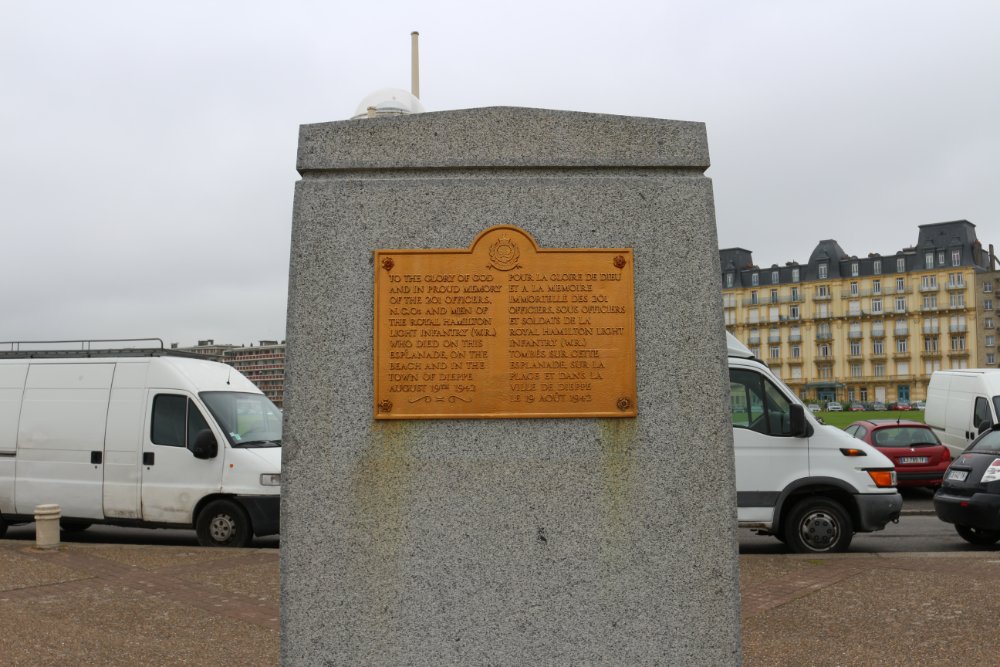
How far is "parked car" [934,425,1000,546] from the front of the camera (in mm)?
10484

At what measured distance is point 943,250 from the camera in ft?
346

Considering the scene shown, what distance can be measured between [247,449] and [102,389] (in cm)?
236

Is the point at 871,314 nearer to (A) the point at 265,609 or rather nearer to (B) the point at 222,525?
(B) the point at 222,525

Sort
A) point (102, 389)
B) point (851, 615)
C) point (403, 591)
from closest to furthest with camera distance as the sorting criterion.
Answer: point (403, 591) < point (851, 615) < point (102, 389)

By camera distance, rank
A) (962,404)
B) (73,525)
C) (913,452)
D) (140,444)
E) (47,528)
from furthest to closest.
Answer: (962,404) < (913,452) < (73,525) < (140,444) < (47,528)

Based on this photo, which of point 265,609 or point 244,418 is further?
point 244,418

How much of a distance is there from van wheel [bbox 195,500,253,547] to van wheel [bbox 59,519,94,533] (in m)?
2.07

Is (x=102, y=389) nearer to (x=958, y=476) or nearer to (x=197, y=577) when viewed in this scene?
(x=197, y=577)

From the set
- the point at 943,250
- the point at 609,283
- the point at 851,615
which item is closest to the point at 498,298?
the point at 609,283

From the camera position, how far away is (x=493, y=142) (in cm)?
415

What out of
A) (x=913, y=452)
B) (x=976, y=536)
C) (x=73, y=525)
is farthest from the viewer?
(x=913, y=452)

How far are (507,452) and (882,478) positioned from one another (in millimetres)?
7578

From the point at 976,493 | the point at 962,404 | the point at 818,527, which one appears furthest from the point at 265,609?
the point at 962,404

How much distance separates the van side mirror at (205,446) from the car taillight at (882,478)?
784cm
